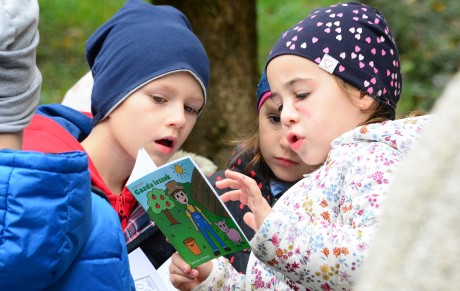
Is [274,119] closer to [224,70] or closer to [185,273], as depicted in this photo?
[185,273]

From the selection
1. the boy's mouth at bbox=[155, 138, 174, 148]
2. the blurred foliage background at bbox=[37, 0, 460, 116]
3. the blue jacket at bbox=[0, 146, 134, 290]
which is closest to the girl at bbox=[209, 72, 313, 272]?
the boy's mouth at bbox=[155, 138, 174, 148]

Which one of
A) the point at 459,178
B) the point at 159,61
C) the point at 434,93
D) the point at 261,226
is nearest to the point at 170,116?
the point at 159,61

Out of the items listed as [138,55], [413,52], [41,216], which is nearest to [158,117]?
[138,55]

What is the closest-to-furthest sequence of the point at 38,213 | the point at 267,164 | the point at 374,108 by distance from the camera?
the point at 38,213, the point at 374,108, the point at 267,164

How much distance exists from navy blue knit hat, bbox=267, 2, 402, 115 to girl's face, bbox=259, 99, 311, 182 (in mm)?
504

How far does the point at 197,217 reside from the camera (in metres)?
2.32

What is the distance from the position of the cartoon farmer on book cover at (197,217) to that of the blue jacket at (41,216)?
1.67ft

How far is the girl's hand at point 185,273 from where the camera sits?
→ 2510 mm

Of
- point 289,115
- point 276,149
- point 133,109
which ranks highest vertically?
point 289,115

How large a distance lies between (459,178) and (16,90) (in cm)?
164

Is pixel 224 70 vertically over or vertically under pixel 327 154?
under

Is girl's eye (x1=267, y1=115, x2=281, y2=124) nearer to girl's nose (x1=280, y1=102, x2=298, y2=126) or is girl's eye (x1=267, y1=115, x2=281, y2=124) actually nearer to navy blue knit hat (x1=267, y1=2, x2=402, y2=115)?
navy blue knit hat (x1=267, y1=2, x2=402, y2=115)

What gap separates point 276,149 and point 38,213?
5.33 feet

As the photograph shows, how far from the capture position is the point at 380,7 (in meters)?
8.18
